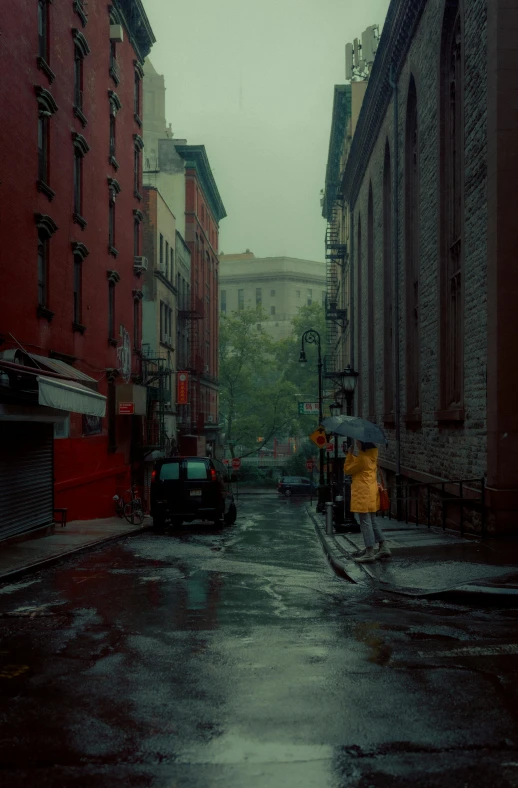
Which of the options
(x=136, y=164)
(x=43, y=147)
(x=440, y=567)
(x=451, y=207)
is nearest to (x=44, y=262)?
(x=43, y=147)

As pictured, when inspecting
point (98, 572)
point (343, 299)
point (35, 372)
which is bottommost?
point (98, 572)

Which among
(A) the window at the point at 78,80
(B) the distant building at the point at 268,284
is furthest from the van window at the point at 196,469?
(B) the distant building at the point at 268,284

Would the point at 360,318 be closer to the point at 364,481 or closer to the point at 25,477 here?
the point at 25,477

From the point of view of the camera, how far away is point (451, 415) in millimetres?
17328

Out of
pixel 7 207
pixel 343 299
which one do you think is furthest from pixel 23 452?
pixel 343 299

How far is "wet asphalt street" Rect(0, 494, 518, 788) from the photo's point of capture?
168 inches

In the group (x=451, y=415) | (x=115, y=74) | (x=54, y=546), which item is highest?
(x=115, y=74)

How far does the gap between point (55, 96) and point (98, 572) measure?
572 inches

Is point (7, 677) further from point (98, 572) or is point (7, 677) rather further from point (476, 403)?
point (476, 403)

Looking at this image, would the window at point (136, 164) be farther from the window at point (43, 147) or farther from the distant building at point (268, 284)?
the distant building at point (268, 284)

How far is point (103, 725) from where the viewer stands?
495 cm

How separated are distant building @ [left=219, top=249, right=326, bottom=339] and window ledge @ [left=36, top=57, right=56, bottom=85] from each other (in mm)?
96862

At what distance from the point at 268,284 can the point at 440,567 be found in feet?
363

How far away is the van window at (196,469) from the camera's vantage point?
70.7ft
